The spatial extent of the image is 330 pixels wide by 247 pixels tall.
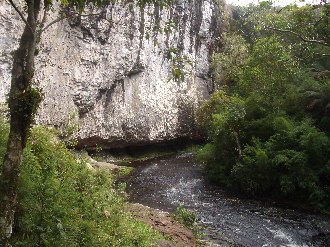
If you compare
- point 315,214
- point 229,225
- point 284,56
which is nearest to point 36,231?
point 229,225

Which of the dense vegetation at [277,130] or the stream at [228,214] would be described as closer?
the stream at [228,214]

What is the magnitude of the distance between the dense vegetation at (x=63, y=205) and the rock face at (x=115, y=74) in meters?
10.0

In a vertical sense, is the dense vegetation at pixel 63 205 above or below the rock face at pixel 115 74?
below

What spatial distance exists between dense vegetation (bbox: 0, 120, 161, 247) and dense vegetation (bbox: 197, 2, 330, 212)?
7723 mm

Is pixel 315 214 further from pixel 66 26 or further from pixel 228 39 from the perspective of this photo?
pixel 228 39

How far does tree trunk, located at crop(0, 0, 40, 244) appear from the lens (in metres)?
4.89

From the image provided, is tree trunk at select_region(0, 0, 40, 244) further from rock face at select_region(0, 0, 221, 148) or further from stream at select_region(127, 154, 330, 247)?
rock face at select_region(0, 0, 221, 148)

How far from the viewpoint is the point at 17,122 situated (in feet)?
16.4

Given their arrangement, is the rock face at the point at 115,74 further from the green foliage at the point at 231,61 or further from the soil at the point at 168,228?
the soil at the point at 168,228

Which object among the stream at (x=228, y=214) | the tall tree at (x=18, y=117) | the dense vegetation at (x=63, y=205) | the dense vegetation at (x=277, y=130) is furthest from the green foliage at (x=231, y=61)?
the tall tree at (x=18, y=117)

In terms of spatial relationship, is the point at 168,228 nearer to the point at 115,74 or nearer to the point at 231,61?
the point at 115,74

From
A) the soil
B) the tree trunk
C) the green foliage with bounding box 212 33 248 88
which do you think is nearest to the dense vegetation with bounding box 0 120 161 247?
the soil

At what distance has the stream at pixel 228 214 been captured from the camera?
1150 centimetres

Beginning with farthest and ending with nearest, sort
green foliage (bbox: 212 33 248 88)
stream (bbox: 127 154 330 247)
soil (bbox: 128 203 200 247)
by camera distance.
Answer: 1. green foliage (bbox: 212 33 248 88)
2. stream (bbox: 127 154 330 247)
3. soil (bbox: 128 203 200 247)
